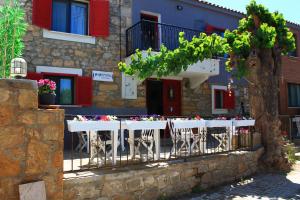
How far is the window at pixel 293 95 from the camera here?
16359 mm

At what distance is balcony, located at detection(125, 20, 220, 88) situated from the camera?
10617 millimetres

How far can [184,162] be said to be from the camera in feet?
19.8

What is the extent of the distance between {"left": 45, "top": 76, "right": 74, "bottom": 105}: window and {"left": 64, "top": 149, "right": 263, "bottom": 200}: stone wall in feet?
15.5

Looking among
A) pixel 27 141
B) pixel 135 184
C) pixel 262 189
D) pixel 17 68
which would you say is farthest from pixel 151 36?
pixel 27 141

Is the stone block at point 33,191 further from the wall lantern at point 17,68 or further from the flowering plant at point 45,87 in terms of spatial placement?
the wall lantern at point 17,68

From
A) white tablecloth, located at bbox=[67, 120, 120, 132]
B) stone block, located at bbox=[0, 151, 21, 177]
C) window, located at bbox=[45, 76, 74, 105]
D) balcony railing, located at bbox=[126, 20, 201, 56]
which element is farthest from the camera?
balcony railing, located at bbox=[126, 20, 201, 56]

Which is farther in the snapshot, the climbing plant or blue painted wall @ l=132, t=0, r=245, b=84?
blue painted wall @ l=132, t=0, r=245, b=84

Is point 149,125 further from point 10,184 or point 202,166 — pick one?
point 10,184

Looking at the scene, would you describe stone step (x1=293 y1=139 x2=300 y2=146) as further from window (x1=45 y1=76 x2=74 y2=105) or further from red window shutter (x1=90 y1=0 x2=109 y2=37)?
→ window (x1=45 y1=76 x2=74 y2=105)

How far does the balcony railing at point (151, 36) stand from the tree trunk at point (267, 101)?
3.46 meters

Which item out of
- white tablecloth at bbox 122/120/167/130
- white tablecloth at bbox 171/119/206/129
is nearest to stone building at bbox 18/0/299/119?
white tablecloth at bbox 171/119/206/129

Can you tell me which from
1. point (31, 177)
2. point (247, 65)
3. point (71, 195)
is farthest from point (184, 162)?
point (247, 65)

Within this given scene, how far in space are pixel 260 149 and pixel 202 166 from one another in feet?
8.66

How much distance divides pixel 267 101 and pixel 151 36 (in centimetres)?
462
